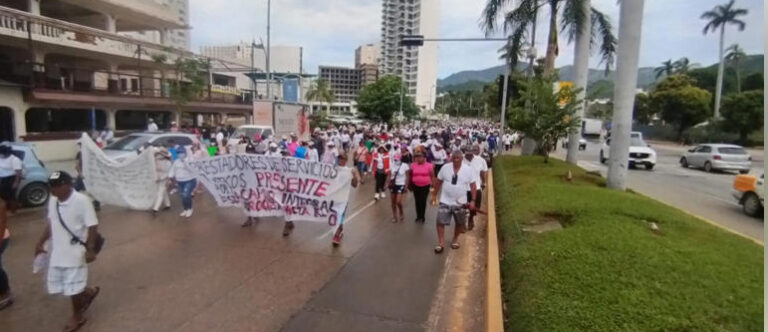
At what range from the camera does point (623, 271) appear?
5.00 metres

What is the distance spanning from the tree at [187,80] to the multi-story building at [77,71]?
1.26ft

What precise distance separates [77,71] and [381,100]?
2829cm

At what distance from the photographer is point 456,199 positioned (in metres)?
7.25

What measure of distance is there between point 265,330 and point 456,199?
3.75 m

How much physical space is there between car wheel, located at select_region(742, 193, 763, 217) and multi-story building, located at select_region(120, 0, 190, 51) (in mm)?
33699

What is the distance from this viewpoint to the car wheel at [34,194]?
970 cm

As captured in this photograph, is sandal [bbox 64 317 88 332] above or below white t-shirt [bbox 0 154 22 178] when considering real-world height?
below

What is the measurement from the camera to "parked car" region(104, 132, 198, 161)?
12.0m

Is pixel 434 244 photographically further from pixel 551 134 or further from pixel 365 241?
pixel 551 134

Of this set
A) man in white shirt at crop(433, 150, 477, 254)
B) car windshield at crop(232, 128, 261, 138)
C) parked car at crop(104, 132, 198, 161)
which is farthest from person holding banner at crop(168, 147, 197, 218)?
car windshield at crop(232, 128, 261, 138)

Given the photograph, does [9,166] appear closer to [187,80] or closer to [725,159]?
[187,80]

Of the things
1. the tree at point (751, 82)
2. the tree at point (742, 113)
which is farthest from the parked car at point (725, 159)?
the tree at point (751, 82)

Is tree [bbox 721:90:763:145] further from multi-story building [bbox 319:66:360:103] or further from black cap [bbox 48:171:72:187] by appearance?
multi-story building [bbox 319:66:360:103]

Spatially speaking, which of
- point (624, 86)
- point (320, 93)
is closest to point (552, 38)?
point (624, 86)
